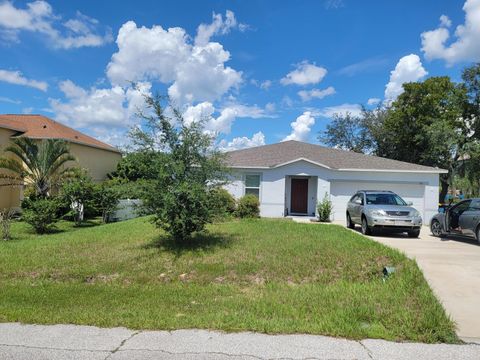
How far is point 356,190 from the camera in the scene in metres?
21.9

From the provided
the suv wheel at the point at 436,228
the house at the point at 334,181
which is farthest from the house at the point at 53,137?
the suv wheel at the point at 436,228

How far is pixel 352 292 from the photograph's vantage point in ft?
21.6

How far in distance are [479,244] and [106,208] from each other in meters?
16.0

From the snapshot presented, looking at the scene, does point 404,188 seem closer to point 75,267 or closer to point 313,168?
point 313,168

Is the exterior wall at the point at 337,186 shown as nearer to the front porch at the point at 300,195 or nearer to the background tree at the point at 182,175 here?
the front porch at the point at 300,195

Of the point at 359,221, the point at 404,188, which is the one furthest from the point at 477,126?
the point at 359,221

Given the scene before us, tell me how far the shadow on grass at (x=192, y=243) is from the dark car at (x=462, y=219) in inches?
290

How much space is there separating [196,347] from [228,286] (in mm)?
2992

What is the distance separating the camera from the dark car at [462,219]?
1203 centimetres

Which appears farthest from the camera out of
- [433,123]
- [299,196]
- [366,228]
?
[433,123]

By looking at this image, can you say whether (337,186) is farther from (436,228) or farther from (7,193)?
(7,193)

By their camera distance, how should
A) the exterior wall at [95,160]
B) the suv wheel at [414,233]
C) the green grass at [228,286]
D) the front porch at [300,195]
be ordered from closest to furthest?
the green grass at [228,286] < the suv wheel at [414,233] < the front porch at [300,195] < the exterior wall at [95,160]

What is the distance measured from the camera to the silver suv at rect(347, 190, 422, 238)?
13.6 meters

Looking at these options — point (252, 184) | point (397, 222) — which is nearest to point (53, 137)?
point (252, 184)
